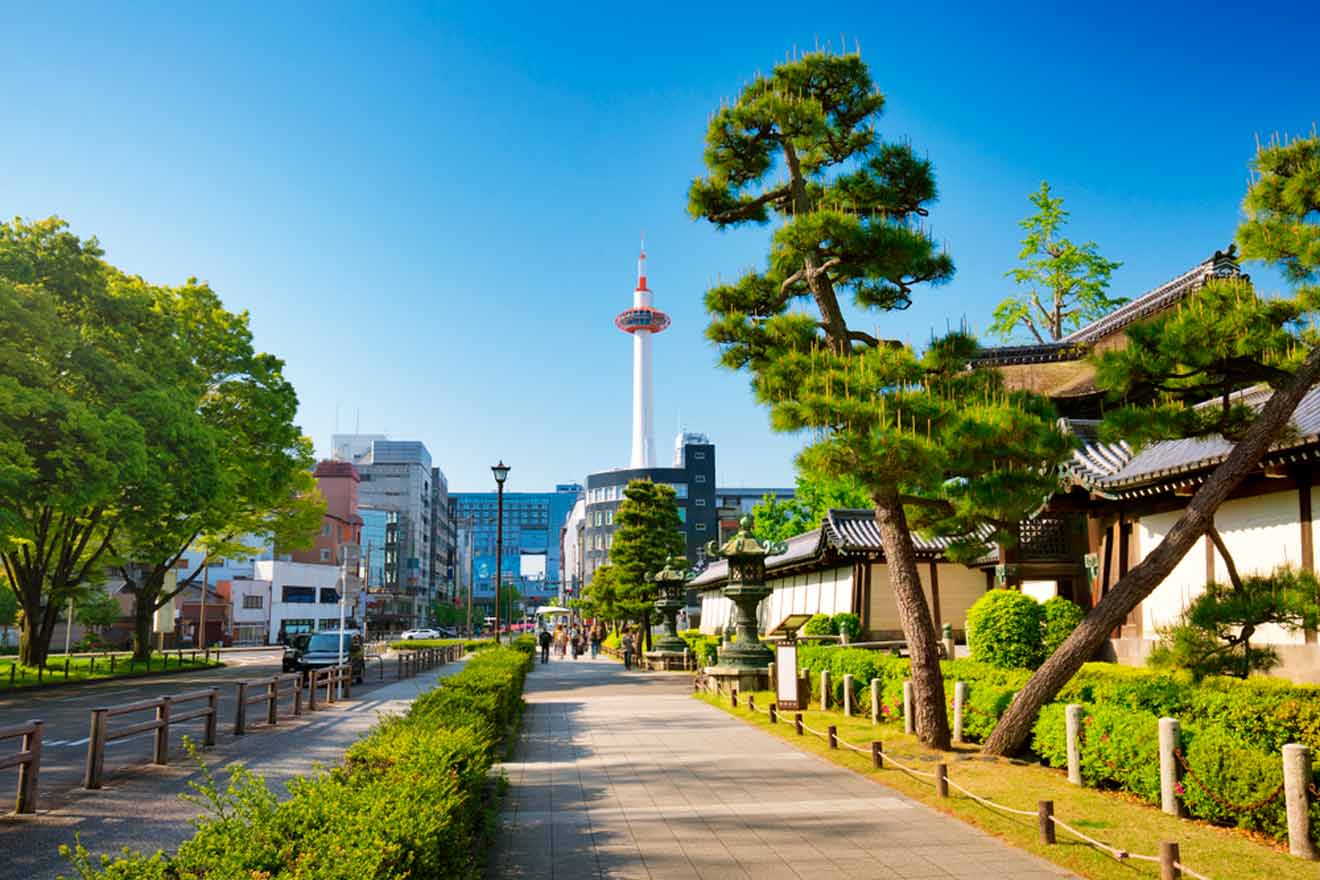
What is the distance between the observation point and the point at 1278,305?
10242 mm

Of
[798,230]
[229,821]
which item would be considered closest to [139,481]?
[798,230]

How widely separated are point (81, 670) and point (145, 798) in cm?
2730

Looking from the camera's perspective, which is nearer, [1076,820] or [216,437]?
[1076,820]

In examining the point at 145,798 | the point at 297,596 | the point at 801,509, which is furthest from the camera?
the point at 297,596

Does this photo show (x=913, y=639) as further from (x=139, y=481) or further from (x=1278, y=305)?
(x=139, y=481)

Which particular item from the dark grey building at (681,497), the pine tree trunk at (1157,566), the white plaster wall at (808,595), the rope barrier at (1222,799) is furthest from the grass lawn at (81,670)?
the dark grey building at (681,497)

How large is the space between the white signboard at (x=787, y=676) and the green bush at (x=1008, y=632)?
370 cm

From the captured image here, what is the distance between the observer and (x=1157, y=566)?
11.1 meters

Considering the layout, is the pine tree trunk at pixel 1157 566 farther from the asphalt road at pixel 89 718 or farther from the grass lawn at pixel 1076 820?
the asphalt road at pixel 89 718

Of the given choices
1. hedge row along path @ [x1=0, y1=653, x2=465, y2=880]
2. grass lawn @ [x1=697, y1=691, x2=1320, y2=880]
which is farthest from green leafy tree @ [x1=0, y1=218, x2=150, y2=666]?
grass lawn @ [x1=697, y1=691, x2=1320, y2=880]

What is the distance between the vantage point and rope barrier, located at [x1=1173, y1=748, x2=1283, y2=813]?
810cm

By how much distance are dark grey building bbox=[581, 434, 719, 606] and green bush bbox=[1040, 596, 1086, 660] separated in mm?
88311

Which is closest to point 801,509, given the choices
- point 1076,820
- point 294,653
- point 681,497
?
point 294,653

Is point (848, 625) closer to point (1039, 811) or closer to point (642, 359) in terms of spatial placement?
point (1039, 811)
